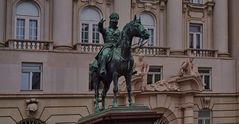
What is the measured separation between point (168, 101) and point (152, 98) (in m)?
1.12

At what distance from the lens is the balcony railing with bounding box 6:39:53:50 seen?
29737 mm

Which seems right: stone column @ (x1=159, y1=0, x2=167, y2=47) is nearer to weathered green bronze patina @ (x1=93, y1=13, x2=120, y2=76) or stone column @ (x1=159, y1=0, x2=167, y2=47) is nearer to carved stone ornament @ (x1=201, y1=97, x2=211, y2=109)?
carved stone ornament @ (x1=201, y1=97, x2=211, y2=109)

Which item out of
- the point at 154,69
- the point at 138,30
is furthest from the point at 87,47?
the point at 138,30

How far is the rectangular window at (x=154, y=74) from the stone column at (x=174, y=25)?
6.49 feet

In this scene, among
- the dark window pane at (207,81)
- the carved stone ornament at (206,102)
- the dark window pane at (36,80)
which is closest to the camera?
the dark window pane at (36,80)

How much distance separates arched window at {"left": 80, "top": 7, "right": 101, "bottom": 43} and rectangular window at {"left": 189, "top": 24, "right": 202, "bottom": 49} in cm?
682

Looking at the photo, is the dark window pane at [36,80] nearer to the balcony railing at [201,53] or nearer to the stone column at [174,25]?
the stone column at [174,25]

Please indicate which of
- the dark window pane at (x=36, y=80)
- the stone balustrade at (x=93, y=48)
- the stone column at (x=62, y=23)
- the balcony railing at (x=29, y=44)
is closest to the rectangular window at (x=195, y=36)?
the stone balustrade at (x=93, y=48)

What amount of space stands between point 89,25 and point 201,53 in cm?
793

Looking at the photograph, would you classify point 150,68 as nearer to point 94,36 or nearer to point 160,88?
point 160,88

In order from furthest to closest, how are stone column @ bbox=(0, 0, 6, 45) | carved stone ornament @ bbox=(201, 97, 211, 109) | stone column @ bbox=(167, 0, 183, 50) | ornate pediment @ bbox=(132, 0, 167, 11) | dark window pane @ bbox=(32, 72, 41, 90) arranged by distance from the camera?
1. ornate pediment @ bbox=(132, 0, 167, 11)
2. stone column @ bbox=(167, 0, 183, 50)
3. carved stone ornament @ bbox=(201, 97, 211, 109)
4. stone column @ bbox=(0, 0, 6, 45)
5. dark window pane @ bbox=(32, 72, 41, 90)

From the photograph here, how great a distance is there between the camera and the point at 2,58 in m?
28.9

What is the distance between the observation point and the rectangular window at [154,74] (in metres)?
32.9

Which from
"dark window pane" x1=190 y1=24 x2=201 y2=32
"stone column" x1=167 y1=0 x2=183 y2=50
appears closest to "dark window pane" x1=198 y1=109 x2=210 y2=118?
"stone column" x1=167 y1=0 x2=183 y2=50
